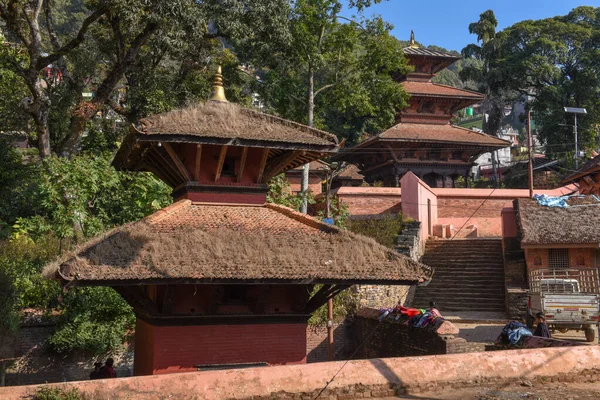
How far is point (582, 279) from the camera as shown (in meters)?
19.1

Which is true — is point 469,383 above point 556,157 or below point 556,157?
below

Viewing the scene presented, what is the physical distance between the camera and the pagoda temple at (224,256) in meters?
9.26

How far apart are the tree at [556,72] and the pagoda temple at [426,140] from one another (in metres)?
12.3

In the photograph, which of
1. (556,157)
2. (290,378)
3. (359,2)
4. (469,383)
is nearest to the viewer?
(290,378)

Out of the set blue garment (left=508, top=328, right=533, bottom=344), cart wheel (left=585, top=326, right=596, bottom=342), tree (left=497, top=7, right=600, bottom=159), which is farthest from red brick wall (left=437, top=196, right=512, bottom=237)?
blue garment (left=508, top=328, right=533, bottom=344)

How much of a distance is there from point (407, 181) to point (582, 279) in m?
9.94

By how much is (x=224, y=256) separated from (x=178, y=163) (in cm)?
213

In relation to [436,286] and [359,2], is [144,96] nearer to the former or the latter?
[359,2]

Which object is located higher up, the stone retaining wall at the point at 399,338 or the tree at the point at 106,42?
the tree at the point at 106,42

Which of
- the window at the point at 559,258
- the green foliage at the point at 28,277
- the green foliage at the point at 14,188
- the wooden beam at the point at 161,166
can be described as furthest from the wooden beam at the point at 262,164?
the green foliage at the point at 14,188

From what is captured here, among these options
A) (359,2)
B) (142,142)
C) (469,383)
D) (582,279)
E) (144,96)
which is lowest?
(469,383)

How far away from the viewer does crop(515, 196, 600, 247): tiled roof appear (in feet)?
68.4

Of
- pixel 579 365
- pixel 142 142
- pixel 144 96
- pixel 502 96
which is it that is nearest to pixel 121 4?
pixel 144 96

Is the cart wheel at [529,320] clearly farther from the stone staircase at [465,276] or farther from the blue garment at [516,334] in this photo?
the blue garment at [516,334]
